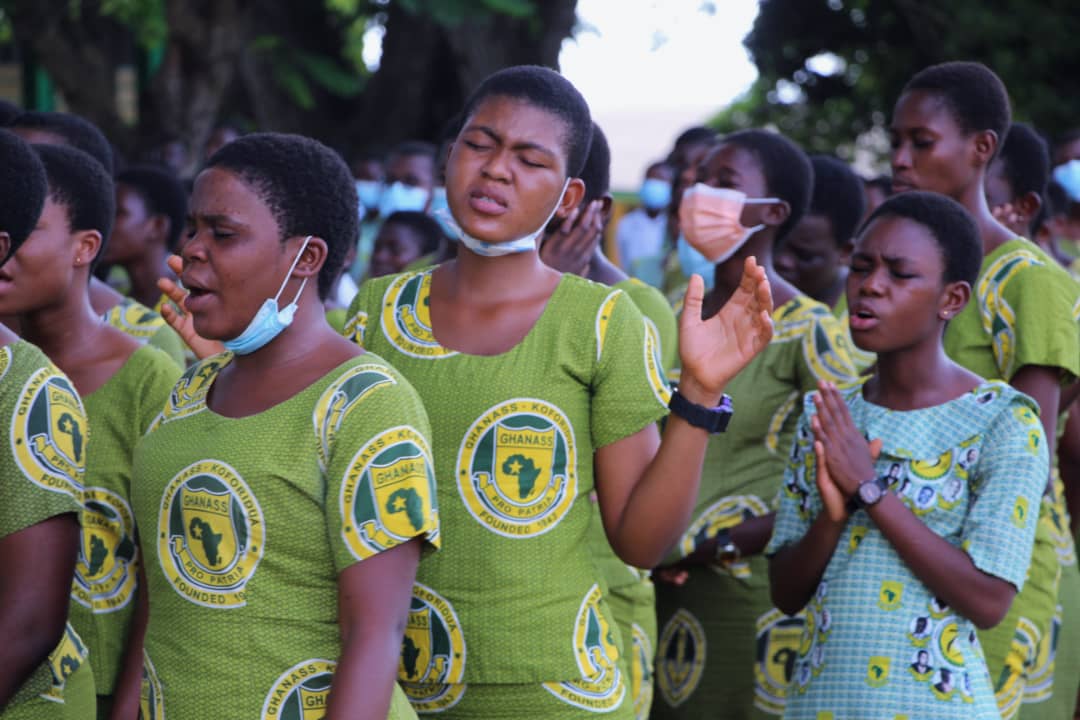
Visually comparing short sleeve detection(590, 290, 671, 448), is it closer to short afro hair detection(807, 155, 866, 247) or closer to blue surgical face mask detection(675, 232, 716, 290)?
blue surgical face mask detection(675, 232, 716, 290)

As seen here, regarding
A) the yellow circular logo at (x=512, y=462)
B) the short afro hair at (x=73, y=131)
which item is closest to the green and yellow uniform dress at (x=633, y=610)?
the yellow circular logo at (x=512, y=462)

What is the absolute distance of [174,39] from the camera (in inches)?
463

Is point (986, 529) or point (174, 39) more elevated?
point (174, 39)

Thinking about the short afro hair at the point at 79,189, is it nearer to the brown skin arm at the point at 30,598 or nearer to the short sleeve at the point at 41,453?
the short sleeve at the point at 41,453

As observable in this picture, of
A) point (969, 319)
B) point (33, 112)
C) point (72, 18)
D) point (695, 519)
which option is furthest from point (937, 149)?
point (72, 18)

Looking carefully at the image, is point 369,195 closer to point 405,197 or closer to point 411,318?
point 405,197

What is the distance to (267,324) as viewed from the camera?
2.65 m

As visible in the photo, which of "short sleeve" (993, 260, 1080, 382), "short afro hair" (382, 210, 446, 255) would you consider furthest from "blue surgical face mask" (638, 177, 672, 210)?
"short sleeve" (993, 260, 1080, 382)

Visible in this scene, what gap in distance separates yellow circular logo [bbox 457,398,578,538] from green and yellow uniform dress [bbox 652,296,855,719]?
1606 millimetres

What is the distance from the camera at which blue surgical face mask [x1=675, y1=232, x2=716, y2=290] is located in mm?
4938

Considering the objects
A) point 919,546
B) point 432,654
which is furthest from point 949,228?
point 432,654

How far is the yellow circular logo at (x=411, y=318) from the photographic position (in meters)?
3.02

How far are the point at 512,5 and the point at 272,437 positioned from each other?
359 inches

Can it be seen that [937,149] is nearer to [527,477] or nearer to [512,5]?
[527,477]
